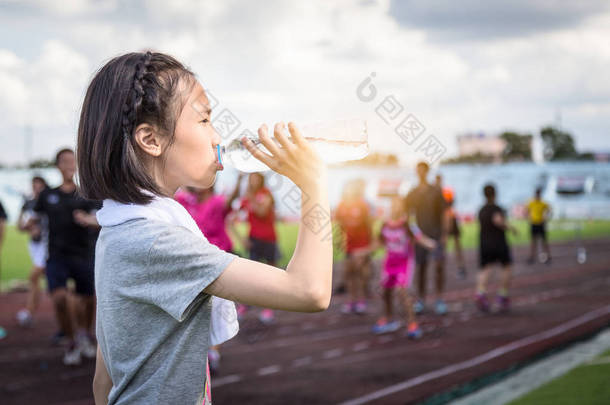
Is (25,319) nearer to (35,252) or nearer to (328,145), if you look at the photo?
(35,252)

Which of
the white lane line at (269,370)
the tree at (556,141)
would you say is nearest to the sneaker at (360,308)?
the white lane line at (269,370)

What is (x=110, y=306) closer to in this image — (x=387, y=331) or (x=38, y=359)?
(x=38, y=359)

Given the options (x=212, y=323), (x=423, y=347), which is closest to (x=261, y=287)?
(x=212, y=323)

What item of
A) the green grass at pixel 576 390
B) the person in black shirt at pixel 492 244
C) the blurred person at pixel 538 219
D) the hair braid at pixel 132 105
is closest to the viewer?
the hair braid at pixel 132 105

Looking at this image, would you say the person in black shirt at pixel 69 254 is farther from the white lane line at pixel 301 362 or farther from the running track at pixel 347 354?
the white lane line at pixel 301 362

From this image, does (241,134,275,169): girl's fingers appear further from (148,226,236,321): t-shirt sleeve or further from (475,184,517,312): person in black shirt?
(475,184,517,312): person in black shirt

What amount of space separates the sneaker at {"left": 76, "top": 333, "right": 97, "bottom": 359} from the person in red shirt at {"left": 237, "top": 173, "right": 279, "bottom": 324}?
2701 millimetres

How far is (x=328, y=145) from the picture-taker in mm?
1726

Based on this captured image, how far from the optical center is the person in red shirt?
9531mm

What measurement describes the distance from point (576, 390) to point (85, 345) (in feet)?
17.1

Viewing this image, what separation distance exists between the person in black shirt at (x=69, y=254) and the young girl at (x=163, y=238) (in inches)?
243

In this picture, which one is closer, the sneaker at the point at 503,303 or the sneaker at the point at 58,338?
the sneaker at the point at 58,338

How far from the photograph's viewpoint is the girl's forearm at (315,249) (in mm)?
1430

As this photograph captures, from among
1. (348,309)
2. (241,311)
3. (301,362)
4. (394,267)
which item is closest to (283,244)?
(348,309)
